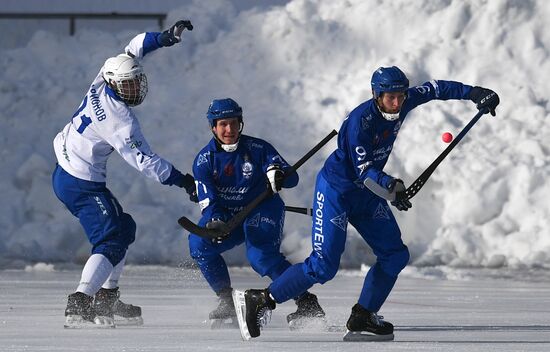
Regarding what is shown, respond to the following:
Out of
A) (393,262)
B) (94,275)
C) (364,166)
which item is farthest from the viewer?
(94,275)

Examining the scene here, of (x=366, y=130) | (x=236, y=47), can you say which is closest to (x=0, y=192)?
(x=236, y=47)

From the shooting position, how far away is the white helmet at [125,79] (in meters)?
8.72

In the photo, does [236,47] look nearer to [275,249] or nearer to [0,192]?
[0,192]

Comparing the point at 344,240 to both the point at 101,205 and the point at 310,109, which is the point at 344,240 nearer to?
the point at 101,205

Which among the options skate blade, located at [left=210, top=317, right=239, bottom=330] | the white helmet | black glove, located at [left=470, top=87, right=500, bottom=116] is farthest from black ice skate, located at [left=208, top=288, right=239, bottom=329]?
black glove, located at [left=470, top=87, right=500, bottom=116]

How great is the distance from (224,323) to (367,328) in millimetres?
1110

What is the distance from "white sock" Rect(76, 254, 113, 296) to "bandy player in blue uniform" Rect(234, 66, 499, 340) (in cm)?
91

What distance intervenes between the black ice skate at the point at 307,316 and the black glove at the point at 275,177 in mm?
659

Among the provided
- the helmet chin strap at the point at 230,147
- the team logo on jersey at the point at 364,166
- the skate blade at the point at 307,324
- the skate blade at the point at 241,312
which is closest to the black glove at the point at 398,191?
the team logo on jersey at the point at 364,166

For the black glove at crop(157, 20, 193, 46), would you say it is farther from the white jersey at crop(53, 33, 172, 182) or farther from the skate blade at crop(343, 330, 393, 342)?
the skate blade at crop(343, 330, 393, 342)

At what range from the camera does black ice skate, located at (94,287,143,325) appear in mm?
8680

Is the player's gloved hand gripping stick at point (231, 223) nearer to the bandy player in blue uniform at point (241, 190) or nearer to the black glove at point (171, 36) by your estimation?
the bandy player in blue uniform at point (241, 190)

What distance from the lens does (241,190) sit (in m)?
8.55

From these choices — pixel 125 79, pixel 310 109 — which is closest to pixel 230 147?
pixel 125 79
